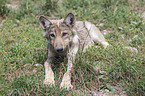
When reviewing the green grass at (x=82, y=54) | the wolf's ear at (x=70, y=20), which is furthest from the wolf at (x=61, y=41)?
the green grass at (x=82, y=54)

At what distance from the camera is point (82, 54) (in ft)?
13.4

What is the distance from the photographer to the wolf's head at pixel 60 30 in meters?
3.99

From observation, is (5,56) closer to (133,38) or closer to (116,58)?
(116,58)

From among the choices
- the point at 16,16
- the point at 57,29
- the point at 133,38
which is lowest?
the point at 133,38

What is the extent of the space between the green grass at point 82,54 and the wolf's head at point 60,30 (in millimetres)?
492

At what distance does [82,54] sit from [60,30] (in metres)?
0.70

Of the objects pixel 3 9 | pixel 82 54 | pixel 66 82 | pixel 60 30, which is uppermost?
pixel 3 9

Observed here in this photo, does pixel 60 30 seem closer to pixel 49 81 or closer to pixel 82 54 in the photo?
pixel 82 54

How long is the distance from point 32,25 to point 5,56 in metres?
2.21

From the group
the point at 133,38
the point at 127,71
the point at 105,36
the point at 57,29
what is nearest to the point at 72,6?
the point at 105,36

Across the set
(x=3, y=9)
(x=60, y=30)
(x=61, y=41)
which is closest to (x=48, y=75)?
(x=61, y=41)

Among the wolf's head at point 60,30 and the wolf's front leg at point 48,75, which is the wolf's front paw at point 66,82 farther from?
the wolf's head at point 60,30

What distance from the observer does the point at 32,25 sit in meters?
6.61

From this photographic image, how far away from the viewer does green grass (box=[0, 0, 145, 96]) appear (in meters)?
3.32
